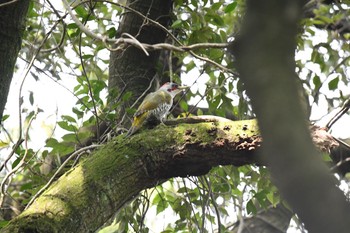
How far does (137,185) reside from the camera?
2793mm

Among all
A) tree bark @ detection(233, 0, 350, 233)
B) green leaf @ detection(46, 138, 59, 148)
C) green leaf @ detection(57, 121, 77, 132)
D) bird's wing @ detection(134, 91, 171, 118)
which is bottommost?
tree bark @ detection(233, 0, 350, 233)

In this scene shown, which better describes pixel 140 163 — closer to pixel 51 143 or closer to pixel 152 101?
pixel 51 143

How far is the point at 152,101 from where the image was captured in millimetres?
3930

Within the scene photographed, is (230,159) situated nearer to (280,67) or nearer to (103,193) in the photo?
(103,193)

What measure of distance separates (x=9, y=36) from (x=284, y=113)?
257 cm

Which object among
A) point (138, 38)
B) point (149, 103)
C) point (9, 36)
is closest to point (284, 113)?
point (9, 36)

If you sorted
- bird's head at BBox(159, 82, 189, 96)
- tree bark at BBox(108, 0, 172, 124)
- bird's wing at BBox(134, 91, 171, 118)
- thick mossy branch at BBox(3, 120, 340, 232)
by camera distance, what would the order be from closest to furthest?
1. thick mossy branch at BBox(3, 120, 340, 232)
2. bird's wing at BBox(134, 91, 171, 118)
3. tree bark at BBox(108, 0, 172, 124)
4. bird's head at BBox(159, 82, 189, 96)

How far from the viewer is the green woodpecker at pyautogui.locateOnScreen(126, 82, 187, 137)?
3.62 metres

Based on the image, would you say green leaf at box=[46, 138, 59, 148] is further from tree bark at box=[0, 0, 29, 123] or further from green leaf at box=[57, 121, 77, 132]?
tree bark at box=[0, 0, 29, 123]

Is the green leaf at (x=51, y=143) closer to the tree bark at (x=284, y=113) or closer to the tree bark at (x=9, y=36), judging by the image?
the tree bark at (x=9, y=36)

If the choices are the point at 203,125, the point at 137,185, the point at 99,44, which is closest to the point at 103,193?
the point at 137,185

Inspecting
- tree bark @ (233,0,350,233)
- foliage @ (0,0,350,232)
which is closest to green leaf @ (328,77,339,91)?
foliage @ (0,0,350,232)

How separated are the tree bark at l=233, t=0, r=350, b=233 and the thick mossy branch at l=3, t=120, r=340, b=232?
1.89 meters

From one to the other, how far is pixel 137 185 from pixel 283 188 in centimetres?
207
